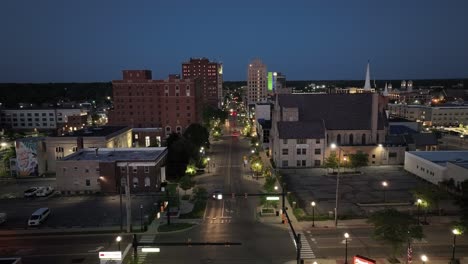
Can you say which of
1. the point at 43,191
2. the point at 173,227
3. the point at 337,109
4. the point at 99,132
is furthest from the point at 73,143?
the point at 337,109

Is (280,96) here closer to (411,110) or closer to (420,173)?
(420,173)

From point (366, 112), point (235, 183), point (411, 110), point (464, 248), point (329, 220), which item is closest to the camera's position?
point (464, 248)

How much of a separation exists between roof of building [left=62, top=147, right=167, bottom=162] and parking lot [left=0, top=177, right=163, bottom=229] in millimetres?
7094

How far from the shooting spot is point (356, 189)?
200 feet

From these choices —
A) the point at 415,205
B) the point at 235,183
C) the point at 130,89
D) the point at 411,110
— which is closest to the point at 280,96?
the point at 235,183

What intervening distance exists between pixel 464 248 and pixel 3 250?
152 ft

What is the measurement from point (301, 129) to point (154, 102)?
58536 mm

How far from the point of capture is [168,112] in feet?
400

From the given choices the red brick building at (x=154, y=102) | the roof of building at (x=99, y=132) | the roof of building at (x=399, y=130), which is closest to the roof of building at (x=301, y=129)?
the roof of building at (x=399, y=130)

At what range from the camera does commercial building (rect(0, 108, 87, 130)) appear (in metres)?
149

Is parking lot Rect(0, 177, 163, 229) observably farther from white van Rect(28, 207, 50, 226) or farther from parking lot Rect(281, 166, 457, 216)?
parking lot Rect(281, 166, 457, 216)

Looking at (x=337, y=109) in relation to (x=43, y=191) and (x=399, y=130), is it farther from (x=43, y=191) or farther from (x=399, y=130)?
(x=43, y=191)

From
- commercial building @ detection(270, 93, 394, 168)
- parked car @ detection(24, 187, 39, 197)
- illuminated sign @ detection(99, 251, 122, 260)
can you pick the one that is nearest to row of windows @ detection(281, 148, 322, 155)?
commercial building @ detection(270, 93, 394, 168)

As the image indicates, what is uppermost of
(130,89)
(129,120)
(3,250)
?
(130,89)
